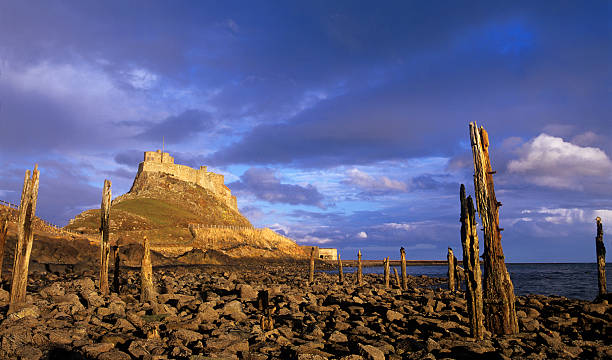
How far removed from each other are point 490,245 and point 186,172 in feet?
416

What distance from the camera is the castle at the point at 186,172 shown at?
12675 centimetres

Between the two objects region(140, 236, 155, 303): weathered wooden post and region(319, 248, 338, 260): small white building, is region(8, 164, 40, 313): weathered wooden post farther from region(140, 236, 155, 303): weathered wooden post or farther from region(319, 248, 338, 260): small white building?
region(319, 248, 338, 260): small white building

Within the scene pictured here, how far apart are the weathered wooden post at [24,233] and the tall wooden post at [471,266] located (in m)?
13.1

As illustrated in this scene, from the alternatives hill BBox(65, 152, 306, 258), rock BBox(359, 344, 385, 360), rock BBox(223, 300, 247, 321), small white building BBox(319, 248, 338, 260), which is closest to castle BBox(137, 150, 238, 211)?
hill BBox(65, 152, 306, 258)

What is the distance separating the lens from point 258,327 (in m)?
11.5

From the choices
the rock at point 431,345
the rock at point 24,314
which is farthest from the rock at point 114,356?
the rock at point 431,345

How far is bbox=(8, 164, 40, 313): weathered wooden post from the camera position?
13.4 m

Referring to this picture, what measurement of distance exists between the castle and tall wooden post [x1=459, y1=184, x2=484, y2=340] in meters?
123

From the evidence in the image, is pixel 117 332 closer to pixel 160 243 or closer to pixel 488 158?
pixel 488 158

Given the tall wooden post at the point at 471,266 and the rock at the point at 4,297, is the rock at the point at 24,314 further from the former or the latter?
Result: the tall wooden post at the point at 471,266

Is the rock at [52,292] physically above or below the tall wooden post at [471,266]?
below

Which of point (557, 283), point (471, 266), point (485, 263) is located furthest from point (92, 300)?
point (557, 283)

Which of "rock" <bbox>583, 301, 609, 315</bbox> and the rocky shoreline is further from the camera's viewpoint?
"rock" <bbox>583, 301, 609, 315</bbox>

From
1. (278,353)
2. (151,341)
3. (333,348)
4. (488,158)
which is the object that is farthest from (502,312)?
(151,341)
